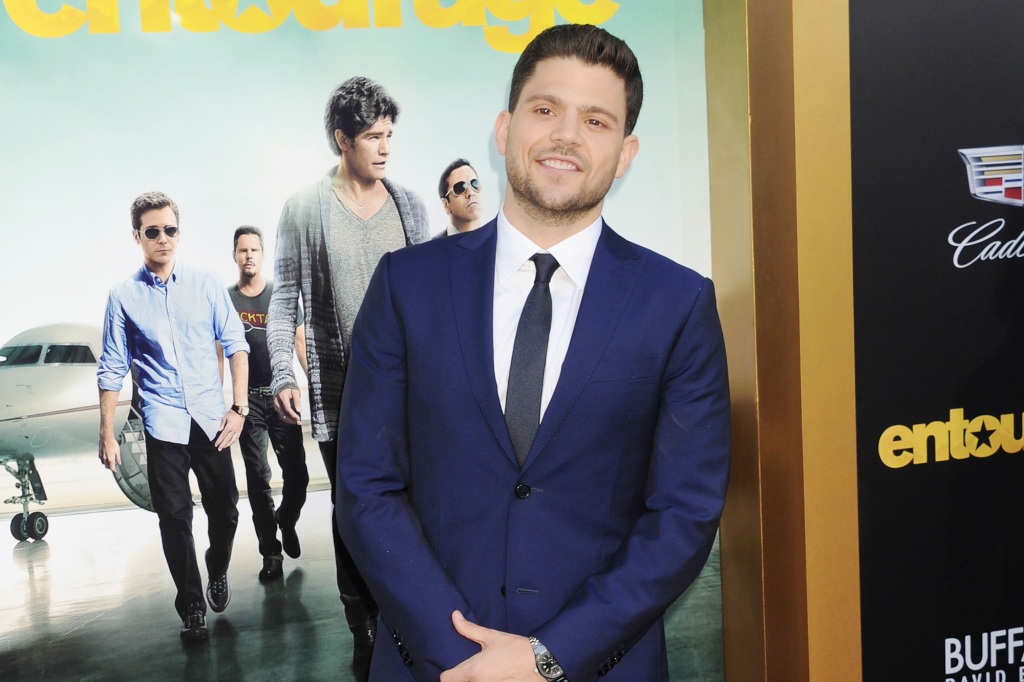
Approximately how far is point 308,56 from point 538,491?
1.56 m

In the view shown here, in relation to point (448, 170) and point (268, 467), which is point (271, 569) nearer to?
point (268, 467)

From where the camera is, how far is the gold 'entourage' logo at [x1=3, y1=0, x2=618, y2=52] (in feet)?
7.72

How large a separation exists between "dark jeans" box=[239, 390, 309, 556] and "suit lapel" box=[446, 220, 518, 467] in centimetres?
111

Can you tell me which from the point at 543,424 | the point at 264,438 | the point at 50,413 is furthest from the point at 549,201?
the point at 50,413

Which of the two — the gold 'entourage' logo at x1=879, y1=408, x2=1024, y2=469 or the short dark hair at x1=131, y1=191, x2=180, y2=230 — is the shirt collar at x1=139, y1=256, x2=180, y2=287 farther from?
the gold 'entourage' logo at x1=879, y1=408, x2=1024, y2=469

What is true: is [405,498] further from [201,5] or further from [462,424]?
[201,5]

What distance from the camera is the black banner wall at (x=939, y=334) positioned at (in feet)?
7.13

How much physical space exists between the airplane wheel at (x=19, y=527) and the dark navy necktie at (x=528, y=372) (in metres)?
1.75

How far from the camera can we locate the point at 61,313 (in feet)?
7.97

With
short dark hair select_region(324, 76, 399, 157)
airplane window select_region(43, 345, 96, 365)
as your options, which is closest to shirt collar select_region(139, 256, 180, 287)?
airplane window select_region(43, 345, 96, 365)

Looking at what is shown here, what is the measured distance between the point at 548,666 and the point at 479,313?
632mm

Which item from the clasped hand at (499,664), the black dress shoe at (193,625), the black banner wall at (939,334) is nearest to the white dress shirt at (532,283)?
the clasped hand at (499,664)

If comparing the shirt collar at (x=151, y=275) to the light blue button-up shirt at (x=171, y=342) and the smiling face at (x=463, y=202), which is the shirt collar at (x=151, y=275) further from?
the smiling face at (x=463, y=202)

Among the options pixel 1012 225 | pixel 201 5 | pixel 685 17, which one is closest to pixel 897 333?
pixel 1012 225
